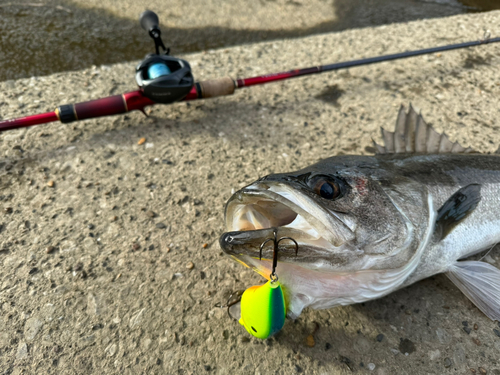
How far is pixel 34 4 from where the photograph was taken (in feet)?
15.2

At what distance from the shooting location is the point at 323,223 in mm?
1354

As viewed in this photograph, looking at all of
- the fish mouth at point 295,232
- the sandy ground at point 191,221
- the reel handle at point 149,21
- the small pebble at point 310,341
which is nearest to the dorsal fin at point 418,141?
the sandy ground at point 191,221

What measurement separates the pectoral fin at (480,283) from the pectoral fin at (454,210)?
228mm

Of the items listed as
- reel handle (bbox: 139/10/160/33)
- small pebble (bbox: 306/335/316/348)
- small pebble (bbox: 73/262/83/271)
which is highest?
reel handle (bbox: 139/10/160/33)

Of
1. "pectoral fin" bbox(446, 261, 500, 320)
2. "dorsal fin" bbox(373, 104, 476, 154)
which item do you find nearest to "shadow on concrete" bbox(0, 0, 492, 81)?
"dorsal fin" bbox(373, 104, 476, 154)

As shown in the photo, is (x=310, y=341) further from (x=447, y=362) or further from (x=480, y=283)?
(x=480, y=283)

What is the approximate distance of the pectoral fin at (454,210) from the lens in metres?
1.78

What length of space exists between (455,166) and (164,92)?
193cm

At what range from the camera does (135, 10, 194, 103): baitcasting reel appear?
244cm

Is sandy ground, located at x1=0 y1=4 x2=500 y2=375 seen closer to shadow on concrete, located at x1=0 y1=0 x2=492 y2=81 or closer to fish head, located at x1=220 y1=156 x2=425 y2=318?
fish head, located at x1=220 y1=156 x2=425 y2=318

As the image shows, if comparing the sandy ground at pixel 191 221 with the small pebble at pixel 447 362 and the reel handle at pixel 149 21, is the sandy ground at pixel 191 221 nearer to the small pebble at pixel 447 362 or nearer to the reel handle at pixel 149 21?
the small pebble at pixel 447 362

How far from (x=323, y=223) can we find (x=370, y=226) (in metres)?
0.25

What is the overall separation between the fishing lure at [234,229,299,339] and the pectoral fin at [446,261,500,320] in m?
1.02

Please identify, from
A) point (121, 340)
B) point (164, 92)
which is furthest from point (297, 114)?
point (121, 340)
